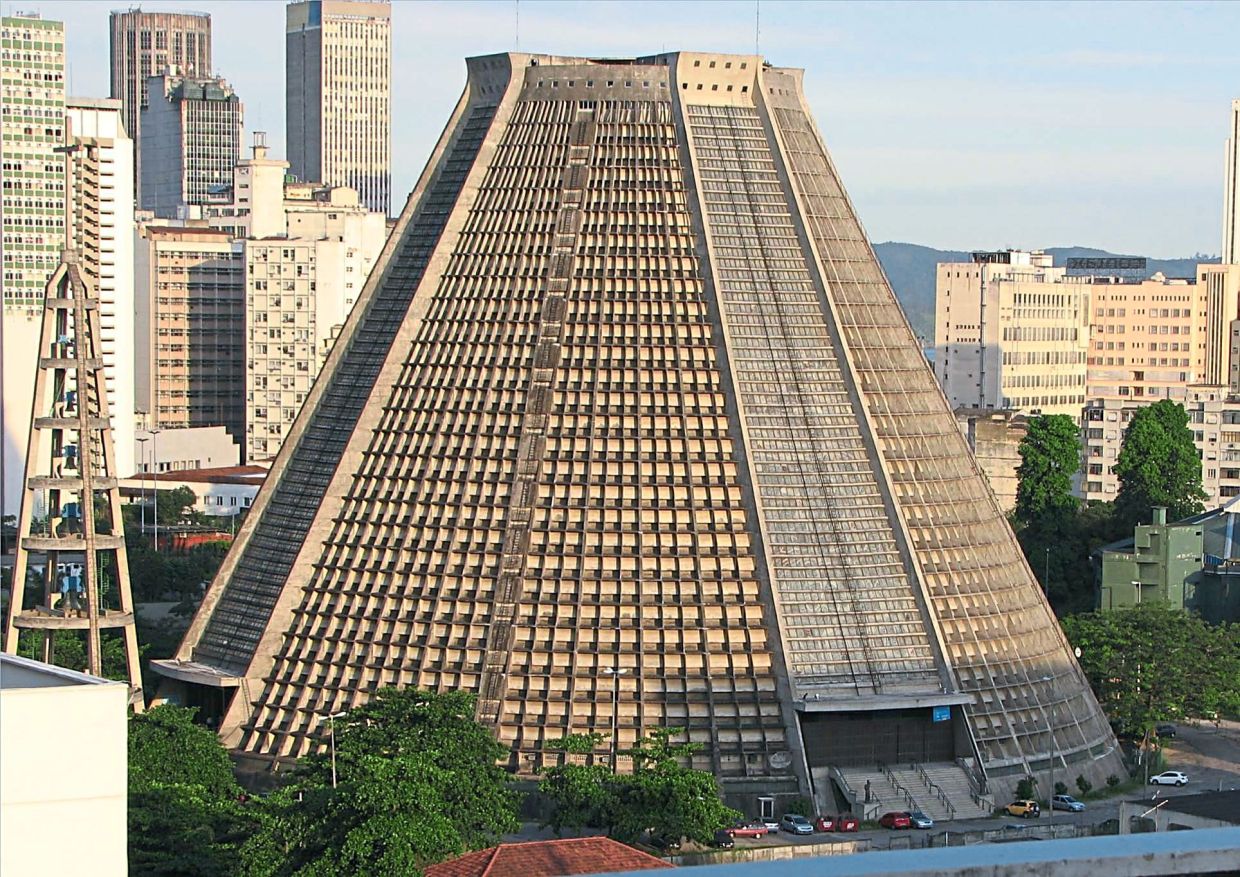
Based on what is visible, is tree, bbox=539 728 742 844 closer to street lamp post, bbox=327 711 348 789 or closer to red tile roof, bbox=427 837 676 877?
street lamp post, bbox=327 711 348 789

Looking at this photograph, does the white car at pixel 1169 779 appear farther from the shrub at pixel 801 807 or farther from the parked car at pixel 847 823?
the shrub at pixel 801 807

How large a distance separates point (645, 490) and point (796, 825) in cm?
1473

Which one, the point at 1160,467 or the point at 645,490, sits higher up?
the point at 645,490

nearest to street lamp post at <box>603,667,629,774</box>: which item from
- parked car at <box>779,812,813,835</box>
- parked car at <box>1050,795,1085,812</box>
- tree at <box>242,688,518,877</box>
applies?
tree at <box>242,688,518,877</box>

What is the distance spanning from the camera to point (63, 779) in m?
31.6

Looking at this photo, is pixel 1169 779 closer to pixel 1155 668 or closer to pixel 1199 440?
pixel 1155 668

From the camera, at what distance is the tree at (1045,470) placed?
145125mm

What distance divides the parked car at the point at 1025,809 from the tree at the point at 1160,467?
62.8 m

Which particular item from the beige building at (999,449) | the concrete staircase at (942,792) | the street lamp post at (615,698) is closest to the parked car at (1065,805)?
the concrete staircase at (942,792)

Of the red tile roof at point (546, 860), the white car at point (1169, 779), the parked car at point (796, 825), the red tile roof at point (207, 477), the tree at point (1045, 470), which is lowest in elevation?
the white car at point (1169, 779)

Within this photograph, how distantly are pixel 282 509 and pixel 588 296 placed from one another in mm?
14674

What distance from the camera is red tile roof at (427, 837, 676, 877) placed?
190ft

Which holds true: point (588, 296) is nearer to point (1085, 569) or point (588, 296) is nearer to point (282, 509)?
point (282, 509)

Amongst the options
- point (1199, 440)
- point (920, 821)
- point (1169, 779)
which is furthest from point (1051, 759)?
point (1199, 440)
